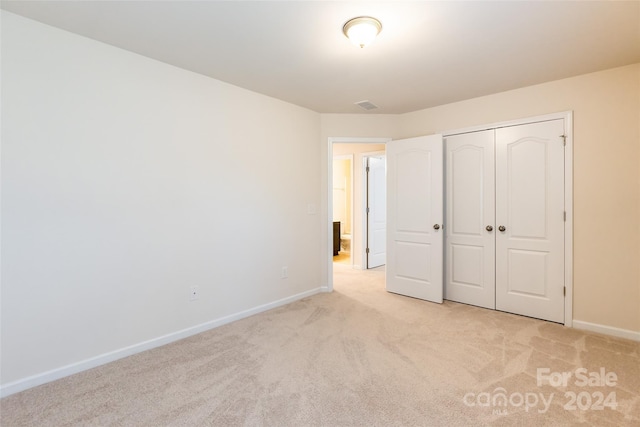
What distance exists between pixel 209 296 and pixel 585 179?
375 centimetres

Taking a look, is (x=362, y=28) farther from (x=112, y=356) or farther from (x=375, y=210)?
(x=375, y=210)

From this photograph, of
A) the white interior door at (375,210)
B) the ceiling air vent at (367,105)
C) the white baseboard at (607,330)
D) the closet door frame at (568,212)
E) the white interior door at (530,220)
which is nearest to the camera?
the white baseboard at (607,330)

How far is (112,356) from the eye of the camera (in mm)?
2334

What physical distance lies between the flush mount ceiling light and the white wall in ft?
5.06

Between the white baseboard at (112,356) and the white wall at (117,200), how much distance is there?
16 mm

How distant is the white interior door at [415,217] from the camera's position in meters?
3.67

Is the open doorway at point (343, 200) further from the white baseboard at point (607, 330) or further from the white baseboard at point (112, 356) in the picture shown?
the white baseboard at point (607, 330)

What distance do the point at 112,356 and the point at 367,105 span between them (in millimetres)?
3537

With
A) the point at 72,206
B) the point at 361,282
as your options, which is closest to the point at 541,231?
the point at 361,282

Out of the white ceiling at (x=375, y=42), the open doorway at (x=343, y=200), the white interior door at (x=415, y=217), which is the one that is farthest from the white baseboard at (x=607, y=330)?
the open doorway at (x=343, y=200)

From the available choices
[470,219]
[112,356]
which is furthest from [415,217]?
[112,356]

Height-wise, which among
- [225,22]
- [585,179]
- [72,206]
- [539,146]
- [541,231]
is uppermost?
[225,22]

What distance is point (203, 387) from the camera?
1.99 meters

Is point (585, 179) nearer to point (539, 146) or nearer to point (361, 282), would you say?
point (539, 146)
